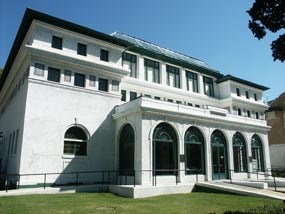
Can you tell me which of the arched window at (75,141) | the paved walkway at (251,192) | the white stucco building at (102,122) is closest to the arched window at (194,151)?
the white stucco building at (102,122)

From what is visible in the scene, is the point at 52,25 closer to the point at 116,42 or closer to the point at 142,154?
the point at 116,42

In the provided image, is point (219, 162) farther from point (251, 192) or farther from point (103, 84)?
point (103, 84)

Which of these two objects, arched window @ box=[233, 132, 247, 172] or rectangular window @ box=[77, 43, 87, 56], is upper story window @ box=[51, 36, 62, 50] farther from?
arched window @ box=[233, 132, 247, 172]

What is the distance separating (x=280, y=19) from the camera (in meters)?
11.3

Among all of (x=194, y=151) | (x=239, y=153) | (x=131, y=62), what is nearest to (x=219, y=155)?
(x=194, y=151)

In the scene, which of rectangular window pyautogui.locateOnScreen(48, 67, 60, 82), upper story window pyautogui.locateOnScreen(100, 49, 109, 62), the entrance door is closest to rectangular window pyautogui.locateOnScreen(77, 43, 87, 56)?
upper story window pyautogui.locateOnScreen(100, 49, 109, 62)

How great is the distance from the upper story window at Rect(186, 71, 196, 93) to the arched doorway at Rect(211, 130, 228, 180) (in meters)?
8.64

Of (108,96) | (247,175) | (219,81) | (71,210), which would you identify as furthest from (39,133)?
(219,81)

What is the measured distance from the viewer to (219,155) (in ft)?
80.0

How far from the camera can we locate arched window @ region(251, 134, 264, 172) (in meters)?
28.2

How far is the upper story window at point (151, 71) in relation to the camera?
28625 millimetres

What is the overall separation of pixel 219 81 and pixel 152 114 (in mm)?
18138

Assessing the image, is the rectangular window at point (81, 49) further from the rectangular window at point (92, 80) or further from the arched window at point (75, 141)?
the arched window at point (75, 141)

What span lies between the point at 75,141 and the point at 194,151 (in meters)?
9.93
